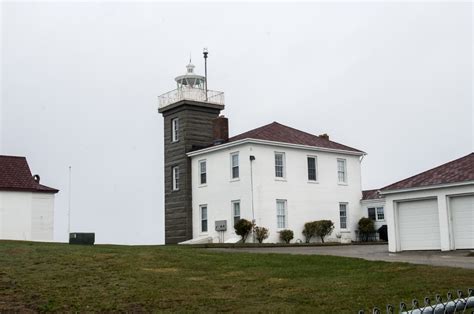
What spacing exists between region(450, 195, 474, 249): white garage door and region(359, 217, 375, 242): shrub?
13863 millimetres

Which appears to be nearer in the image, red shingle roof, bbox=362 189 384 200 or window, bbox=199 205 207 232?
window, bbox=199 205 207 232

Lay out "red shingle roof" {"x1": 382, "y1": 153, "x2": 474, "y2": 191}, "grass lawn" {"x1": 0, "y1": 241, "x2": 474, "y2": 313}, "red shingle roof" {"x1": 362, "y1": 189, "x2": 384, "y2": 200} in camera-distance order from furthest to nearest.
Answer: "red shingle roof" {"x1": 362, "y1": 189, "x2": 384, "y2": 200}
"red shingle roof" {"x1": 382, "y1": 153, "x2": 474, "y2": 191}
"grass lawn" {"x1": 0, "y1": 241, "x2": 474, "y2": 313}

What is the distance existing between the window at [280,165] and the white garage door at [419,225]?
34.3ft

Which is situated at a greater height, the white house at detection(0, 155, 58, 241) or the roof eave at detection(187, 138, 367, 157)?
the roof eave at detection(187, 138, 367, 157)

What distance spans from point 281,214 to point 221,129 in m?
6.15

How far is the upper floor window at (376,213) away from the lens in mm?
38844

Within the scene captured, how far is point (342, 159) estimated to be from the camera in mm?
39625

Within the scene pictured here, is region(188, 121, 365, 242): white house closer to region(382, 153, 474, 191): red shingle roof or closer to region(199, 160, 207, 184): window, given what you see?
region(199, 160, 207, 184): window

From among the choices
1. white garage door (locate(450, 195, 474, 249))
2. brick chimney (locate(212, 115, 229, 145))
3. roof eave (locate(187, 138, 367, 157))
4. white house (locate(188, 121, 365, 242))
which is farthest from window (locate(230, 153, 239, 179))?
white garage door (locate(450, 195, 474, 249))

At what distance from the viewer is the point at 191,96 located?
39469 mm

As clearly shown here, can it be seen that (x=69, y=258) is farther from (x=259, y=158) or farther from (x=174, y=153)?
(x=174, y=153)

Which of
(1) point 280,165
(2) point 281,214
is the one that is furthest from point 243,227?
(1) point 280,165

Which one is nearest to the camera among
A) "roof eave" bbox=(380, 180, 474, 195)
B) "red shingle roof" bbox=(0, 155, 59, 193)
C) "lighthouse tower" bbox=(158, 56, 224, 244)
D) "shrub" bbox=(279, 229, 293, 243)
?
"roof eave" bbox=(380, 180, 474, 195)

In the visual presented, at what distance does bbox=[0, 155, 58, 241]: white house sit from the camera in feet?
127
